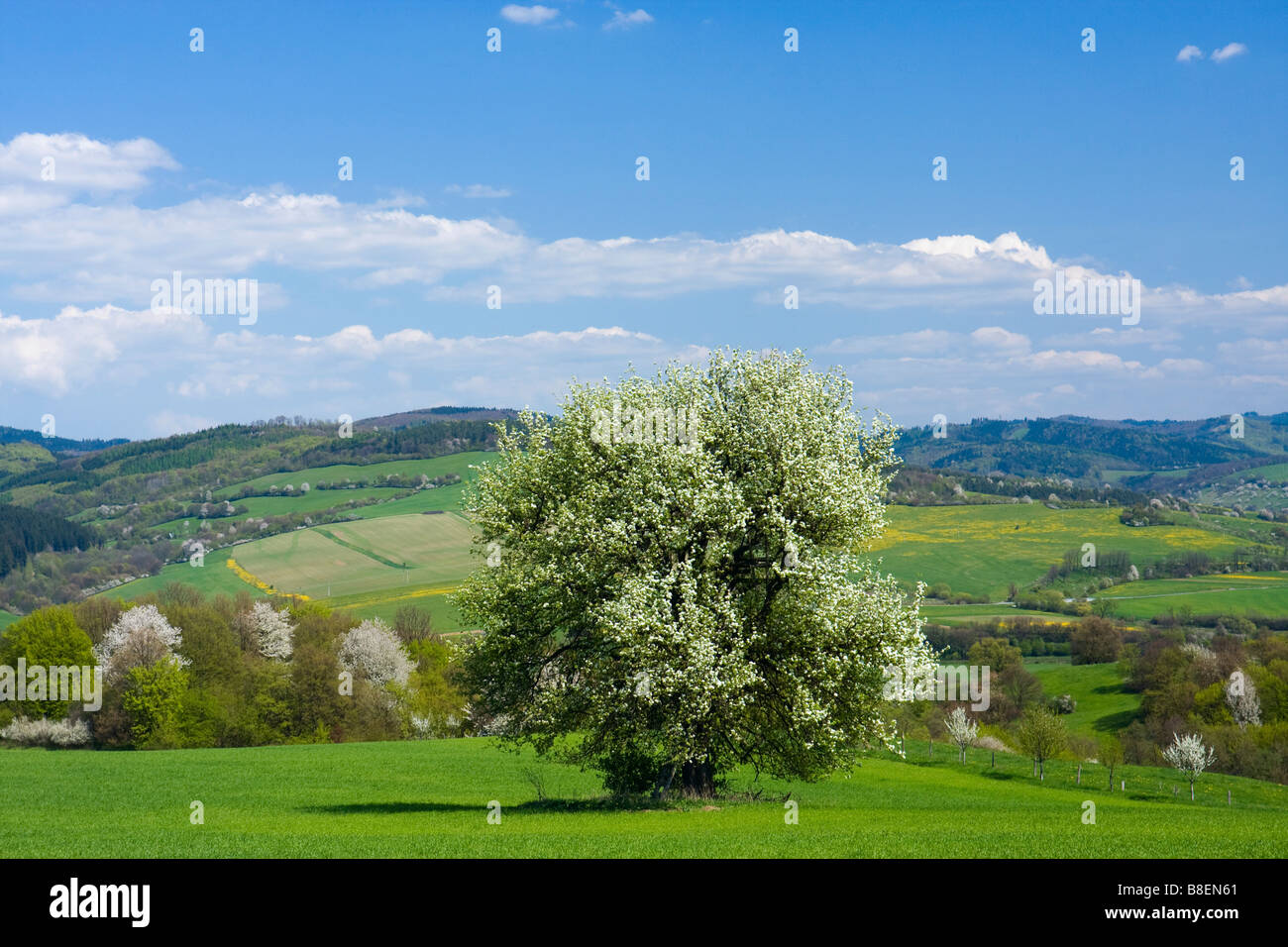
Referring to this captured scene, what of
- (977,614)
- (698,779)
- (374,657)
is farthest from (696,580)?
(977,614)

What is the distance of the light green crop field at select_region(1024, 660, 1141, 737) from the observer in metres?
122

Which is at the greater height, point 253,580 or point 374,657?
point 253,580

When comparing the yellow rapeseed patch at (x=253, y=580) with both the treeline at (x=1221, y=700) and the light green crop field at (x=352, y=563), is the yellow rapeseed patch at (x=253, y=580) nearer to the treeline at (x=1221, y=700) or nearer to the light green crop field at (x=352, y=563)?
the light green crop field at (x=352, y=563)

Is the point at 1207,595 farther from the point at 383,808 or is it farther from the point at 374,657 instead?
the point at 383,808

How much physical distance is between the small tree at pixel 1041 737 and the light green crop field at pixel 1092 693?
2213 inches

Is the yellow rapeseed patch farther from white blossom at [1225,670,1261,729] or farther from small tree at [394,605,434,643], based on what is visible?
white blossom at [1225,670,1261,729]

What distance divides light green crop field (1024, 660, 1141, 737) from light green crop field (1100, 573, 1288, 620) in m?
31.3

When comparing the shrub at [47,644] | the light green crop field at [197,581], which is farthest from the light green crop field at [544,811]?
the light green crop field at [197,581]

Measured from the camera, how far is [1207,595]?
173 m

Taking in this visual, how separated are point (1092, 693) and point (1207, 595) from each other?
2221 inches
